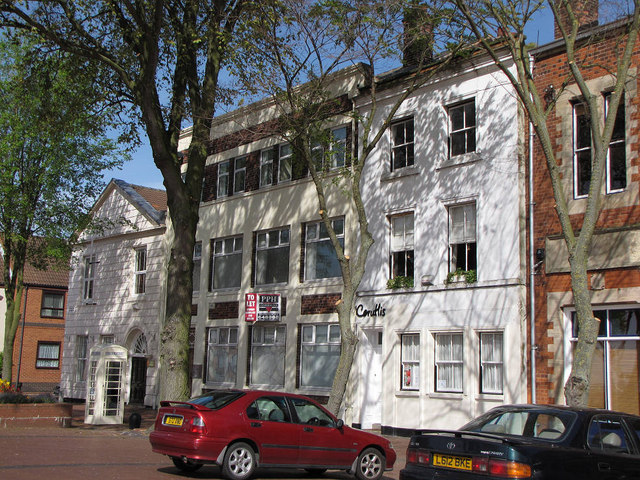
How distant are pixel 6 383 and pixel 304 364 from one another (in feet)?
29.6

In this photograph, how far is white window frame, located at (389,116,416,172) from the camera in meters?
21.1

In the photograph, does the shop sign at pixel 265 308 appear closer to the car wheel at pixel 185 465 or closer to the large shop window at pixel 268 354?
the large shop window at pixel 268 354

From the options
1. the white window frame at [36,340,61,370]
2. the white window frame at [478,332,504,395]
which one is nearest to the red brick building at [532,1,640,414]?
the white window frame at [478,332,504,395]

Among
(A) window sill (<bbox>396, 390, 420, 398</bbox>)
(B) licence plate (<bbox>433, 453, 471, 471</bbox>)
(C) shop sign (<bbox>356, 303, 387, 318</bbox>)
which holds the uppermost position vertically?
(C) shop sign (<bbox>356, 303, 387, 318</bbox>)

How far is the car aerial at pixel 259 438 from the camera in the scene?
11.1 metres

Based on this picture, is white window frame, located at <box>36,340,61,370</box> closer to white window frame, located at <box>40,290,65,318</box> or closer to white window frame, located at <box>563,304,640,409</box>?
white window frame, located at <box>40,290,65,318</box>

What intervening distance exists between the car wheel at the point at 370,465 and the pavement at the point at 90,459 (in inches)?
29.9

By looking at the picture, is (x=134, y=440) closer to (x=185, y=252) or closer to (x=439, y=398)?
(x=185, y=252)

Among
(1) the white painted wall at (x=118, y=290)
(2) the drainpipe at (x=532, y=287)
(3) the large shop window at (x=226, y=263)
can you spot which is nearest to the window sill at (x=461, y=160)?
(2) the drainpipe at (x=532, y=287)

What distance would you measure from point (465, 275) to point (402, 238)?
2.72 metres

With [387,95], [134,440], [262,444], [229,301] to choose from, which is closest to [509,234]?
[387,95]

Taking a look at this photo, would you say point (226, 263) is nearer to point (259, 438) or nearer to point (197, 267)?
point (197, 267)

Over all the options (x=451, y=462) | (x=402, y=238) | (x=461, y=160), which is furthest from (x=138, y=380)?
(x=451, y=462)

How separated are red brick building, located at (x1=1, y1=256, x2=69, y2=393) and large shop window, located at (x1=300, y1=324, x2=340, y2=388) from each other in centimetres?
3008
